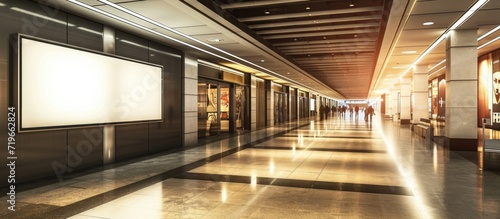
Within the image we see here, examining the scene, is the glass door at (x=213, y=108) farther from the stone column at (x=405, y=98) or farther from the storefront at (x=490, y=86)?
the stone column at (x=405, y=98)

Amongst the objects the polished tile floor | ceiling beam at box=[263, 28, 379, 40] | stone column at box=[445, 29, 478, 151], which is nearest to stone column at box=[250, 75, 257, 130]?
ceiling beam at box=[263, 28, 379, 40]

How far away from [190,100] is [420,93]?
13052mm

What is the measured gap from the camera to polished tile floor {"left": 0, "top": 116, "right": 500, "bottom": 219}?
437cm

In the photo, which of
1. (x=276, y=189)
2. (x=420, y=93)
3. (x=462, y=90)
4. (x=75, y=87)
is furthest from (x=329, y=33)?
(x=420, y=93)

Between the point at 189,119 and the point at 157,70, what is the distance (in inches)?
112

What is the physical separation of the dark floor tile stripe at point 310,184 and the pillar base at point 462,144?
5758 millimetres

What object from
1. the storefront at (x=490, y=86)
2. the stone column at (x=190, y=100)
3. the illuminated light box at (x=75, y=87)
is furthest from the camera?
the storefront at (x=490, y=86)

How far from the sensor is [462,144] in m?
9.99

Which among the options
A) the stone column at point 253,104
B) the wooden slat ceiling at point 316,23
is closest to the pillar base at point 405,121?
the wooden slat ceiling at point 316,23

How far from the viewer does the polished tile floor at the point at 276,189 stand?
4.37 meters

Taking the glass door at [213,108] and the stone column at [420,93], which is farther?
the stone column at [420,93]

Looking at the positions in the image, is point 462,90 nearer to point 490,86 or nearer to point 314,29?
point 314,29

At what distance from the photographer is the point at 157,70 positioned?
9711 millimetres

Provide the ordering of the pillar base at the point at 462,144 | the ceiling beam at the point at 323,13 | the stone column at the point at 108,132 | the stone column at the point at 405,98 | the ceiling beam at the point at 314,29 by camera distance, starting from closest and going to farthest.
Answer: the stone column at the point at 108,132 < the ceiling beam at the point at 323,13 < the pillar base at the point at 462,144 < the ceiling beam at the point at 314,29 < the stone column at the point at 405,98
